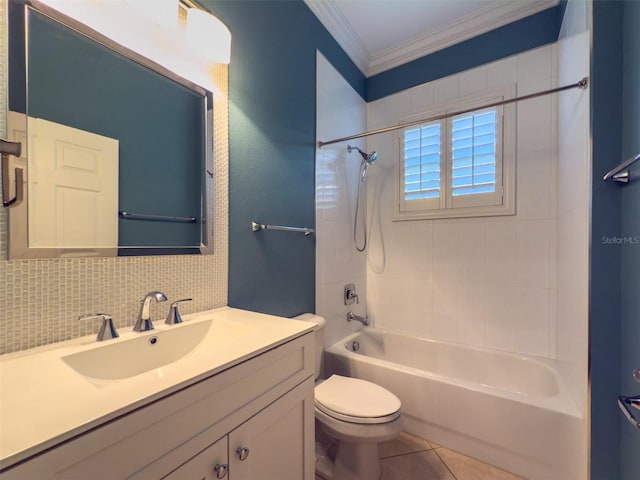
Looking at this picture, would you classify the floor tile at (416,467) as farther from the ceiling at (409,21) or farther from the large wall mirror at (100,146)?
the ceiling at (409,21)

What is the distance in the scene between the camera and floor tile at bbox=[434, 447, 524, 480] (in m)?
1.42

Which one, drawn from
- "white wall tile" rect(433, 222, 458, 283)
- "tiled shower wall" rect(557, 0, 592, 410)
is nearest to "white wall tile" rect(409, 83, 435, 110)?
"tiled shower wall" rect(557, 0, 592, 410)

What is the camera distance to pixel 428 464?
150cm

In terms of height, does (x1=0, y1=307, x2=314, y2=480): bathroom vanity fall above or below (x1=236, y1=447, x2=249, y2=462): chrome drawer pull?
above

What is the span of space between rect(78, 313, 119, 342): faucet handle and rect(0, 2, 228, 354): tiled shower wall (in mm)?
44

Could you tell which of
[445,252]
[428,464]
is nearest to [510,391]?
[428,464]

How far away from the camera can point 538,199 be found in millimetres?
1867

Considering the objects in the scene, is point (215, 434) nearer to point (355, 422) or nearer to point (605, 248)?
point (355, 422)

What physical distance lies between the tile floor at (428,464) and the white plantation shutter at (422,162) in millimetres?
1688

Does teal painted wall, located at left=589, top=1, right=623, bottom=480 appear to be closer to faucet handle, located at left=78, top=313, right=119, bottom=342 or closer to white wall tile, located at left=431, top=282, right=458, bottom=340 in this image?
white wall tile, located at left=431, top=282, right=458, bottom=340

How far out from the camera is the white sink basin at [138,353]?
754 mm

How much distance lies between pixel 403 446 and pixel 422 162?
1.97 m

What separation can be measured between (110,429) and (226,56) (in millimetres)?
1327

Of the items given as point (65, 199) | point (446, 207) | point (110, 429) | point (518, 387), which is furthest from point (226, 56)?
point (518, 387)
